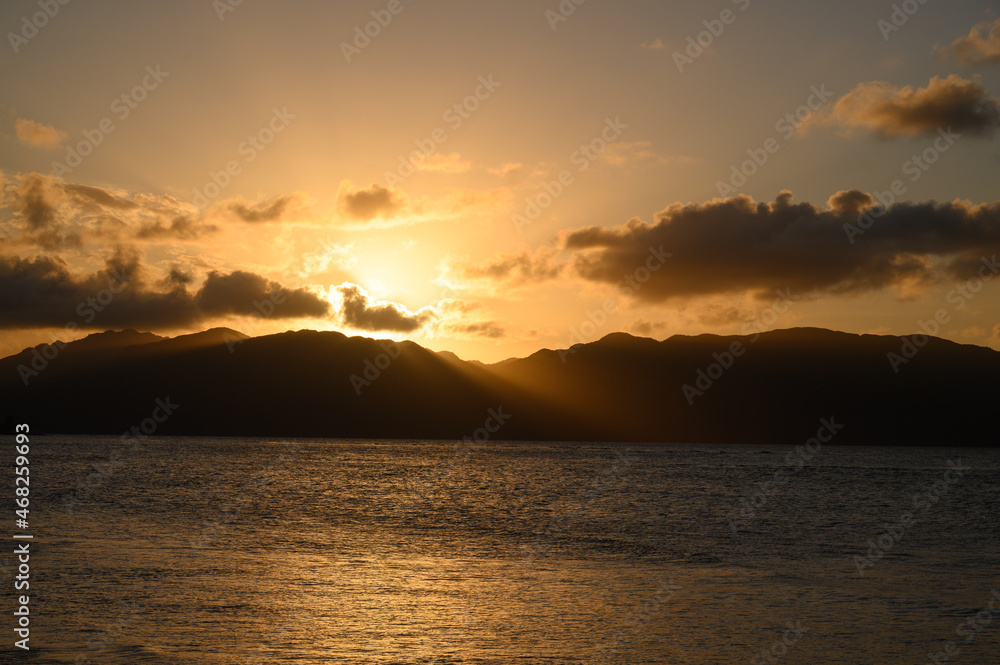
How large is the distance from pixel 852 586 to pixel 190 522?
32691 millimetres

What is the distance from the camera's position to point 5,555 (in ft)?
82.4

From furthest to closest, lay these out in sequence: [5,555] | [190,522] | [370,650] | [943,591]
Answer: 1. [190,522]
2. [5,555]
3. [943,591]
4. [370,650]

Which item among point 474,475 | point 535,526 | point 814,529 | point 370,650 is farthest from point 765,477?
point 370,650

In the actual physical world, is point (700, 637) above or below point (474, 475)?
above

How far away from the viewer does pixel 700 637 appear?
17.5 meters

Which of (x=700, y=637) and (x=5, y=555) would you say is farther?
(x=5, y=555)

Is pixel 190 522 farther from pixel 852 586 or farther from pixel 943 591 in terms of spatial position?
pixel 943 591

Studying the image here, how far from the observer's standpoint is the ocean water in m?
16.3

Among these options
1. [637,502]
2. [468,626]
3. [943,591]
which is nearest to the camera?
[468,626]

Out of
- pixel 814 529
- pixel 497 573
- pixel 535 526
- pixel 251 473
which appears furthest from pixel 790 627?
pixel 251 473

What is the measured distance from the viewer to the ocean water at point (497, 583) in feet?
53.5

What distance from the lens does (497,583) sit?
2338cm

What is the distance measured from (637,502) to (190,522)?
33.7 m

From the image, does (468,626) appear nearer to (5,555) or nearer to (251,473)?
(5,555)
